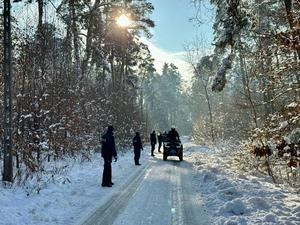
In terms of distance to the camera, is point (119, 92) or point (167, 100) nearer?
point (119, 92)

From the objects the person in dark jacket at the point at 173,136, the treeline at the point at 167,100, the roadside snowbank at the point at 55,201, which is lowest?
the roadside snowbank at the point at 55,201

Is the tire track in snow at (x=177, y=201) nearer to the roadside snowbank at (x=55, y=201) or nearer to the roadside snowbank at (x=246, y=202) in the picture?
the roadside snowbank at (x=246, y=202)

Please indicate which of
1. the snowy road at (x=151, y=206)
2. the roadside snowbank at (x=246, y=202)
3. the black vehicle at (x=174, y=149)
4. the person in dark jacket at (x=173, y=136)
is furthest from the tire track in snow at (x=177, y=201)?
the person in dark jacket at (x=173, y=136)

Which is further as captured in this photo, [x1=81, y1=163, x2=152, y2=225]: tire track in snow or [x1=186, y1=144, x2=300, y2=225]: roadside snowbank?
[x1=81, y1=163, x2=152, y2=225]: tire track in snow

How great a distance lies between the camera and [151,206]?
10.8m

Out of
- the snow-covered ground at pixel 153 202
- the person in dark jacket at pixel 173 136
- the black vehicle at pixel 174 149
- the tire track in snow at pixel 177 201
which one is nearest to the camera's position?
the snow-covered ground at pixel 153 202

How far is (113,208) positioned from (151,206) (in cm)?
100

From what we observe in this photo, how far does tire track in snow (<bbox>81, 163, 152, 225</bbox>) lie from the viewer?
917cm

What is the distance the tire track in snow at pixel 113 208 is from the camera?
9172 mm

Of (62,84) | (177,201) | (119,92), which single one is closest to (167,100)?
(119,92)

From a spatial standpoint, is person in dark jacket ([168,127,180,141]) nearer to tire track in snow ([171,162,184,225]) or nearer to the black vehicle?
the black vehicle

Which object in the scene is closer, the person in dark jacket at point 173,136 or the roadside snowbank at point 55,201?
the roadside snowbank at point 55,201

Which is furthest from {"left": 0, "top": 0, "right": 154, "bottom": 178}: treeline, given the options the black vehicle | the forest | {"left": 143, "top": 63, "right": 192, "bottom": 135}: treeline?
{"left": 143, "top": 63, "right": 192, "bottom": 135}: treeline

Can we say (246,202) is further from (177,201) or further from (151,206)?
(151,206)
